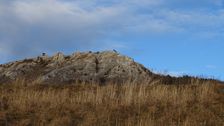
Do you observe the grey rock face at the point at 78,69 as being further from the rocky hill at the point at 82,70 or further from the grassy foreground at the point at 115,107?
the grassy foreground at the point at 115,107

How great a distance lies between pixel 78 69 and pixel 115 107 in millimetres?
10530

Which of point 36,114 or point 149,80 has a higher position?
point 149,80

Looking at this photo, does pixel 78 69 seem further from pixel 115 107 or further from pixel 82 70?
pixel 115 107

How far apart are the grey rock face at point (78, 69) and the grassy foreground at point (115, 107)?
5546mm

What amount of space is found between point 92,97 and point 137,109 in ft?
7.60

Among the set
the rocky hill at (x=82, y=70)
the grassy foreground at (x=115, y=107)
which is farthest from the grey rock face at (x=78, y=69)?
the grassy foreground at (x=115, y=107)

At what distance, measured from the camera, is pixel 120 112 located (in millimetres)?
19609

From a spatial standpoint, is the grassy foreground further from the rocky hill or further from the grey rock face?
the grey rock face

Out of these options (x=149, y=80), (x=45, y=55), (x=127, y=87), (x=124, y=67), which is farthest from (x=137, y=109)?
(x=45, y=55)

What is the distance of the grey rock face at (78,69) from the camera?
29.5m

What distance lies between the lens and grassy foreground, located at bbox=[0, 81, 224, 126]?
1831cm

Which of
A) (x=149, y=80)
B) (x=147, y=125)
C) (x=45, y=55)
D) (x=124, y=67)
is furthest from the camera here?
(x=45, y=55)

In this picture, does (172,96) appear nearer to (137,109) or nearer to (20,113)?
(137,109)

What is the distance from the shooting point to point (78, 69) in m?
30.3
